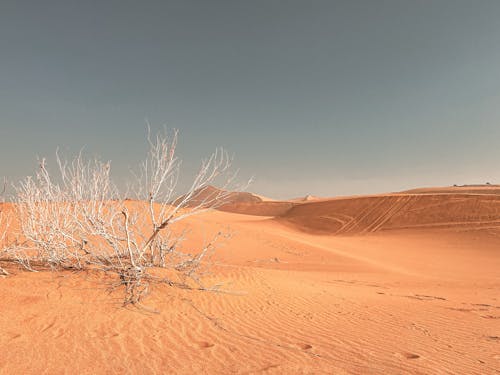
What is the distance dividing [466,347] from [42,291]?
5.84 m

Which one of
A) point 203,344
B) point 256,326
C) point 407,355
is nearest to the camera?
point 407,355

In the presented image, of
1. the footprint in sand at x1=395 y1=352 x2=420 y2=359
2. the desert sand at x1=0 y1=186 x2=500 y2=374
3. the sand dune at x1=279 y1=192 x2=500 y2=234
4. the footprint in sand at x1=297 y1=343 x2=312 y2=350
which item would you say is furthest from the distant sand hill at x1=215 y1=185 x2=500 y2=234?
the footprint in sand at x1=297 y1=343 x2=312 y2=350

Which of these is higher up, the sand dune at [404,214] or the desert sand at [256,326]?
the sand dune at [404,214]

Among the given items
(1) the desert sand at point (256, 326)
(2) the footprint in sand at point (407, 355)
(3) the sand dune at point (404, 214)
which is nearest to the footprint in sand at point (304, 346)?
(1) the desert sand at point (256, 326)

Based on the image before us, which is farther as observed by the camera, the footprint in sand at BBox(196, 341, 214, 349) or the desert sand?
the footprint in sand at BBox(196, 341, 214, 349)

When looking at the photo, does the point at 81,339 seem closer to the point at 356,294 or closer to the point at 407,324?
the point at 407,324

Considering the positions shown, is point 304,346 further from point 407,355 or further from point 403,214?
point 403,214

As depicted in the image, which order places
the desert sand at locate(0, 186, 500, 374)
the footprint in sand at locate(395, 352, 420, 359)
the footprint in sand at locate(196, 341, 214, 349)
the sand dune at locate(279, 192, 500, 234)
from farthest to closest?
the sand dune at locate(279, 192, 500, 234), the footprint in sand at locate(196, 341, 214, 349), the footprint in sand at locate(395, 352, 420, 359), the desert sand at locate(0, 186, 500, 374)

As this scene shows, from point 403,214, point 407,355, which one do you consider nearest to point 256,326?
point 407,355

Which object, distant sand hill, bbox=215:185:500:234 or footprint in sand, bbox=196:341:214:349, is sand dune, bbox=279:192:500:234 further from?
footprint in sand, bbox=196:341:214:349

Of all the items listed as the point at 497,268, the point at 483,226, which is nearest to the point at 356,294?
the point at 497,268

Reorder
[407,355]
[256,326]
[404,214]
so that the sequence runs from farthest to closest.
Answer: [404,214] < [256,326] < [407,355]

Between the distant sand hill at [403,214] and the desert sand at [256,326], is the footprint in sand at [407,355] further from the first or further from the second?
the distant sand hill at [403,214]

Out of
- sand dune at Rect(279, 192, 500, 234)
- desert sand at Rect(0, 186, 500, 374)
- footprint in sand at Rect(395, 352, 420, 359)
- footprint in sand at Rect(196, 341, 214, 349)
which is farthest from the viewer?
sand dune at Rect(279, 192, 500, 234)
